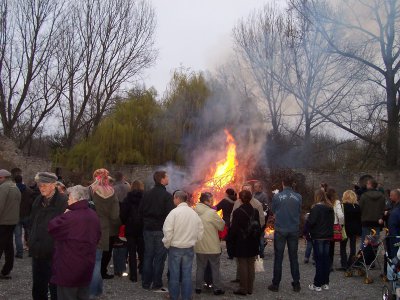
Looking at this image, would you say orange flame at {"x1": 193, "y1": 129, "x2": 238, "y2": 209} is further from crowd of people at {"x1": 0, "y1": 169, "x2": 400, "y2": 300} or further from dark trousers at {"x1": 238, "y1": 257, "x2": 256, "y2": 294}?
dark trousers at {"x1": 238, "y1": 257, "x2": 256, "y2": 294}

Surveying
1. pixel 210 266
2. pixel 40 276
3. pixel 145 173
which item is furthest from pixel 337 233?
pixel 145 173

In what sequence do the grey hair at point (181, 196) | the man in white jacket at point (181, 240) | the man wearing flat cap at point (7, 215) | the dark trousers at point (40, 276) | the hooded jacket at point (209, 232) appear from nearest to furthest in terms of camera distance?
the dark trousers at point (40, 276)
the man in white jacket at point (181, 240)
the grey hair at point (181, 196)
the hooded jacket at point (209, 232)
the man wearing flat cap at point (7, 215)

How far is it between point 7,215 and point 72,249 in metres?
3.62

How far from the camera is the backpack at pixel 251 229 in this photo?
7.52m

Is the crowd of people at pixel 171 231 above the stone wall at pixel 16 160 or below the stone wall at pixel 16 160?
below

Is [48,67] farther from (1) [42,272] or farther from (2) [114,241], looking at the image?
(1) [42,272]

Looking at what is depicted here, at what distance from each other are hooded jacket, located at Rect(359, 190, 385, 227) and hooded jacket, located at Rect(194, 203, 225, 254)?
4316 millimetres

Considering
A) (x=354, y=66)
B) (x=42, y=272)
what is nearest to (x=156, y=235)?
(x=42, y=272)

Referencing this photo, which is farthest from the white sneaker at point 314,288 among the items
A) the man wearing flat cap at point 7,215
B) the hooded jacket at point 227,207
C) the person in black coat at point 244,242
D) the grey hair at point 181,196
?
the man wearing flat cap at point 7,215

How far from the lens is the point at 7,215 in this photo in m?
7.79

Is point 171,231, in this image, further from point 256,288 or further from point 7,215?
point 7,215

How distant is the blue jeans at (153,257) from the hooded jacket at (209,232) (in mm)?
598

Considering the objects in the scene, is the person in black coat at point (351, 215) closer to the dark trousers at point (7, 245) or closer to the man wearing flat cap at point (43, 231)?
the man wearing flat cap at point (43, 231)

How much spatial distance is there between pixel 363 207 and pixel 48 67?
79.9ft
